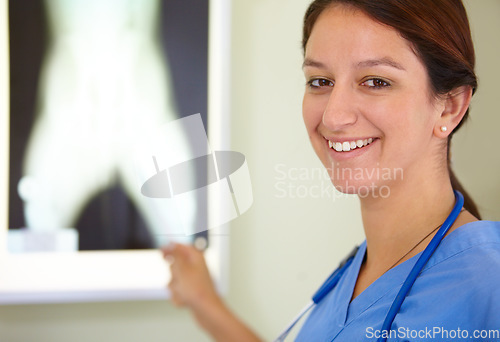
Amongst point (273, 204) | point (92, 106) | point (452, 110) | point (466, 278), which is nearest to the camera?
point (466, 278)

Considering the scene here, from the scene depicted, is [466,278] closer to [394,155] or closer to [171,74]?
[394,155]

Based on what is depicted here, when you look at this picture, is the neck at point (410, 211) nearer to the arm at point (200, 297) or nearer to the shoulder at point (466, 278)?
the shoulder at point (466, 278)

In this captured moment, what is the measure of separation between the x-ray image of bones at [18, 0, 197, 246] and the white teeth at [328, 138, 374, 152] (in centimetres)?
38

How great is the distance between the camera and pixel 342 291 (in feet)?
2.29

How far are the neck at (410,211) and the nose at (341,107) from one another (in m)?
0.10

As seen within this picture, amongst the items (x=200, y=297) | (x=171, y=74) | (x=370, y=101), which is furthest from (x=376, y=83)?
(x=171, y=74)

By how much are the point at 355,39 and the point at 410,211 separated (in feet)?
0.73

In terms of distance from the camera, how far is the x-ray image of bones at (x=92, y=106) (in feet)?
2.93

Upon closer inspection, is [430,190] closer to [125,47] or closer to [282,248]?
[282,248]

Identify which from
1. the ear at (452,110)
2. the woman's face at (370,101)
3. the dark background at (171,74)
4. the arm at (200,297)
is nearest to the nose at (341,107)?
the woman's face at (370,101)

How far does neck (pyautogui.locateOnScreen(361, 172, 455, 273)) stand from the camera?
62cm

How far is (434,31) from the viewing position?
1.84 feet

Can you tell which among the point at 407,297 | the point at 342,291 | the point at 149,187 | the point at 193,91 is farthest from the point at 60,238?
the point at 407,297

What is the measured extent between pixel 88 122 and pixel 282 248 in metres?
0.45
